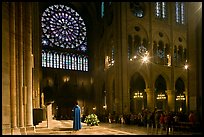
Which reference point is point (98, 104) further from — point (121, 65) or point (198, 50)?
point (198, 50)

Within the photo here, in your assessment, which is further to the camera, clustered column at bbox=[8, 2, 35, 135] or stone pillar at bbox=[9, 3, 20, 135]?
clustered column at bbox=[8, 2, 35, 135]

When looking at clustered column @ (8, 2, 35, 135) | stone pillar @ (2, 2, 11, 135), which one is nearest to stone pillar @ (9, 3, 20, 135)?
clustered column @ (8, 2, 35, 135)

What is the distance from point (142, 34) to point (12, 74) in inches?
1158

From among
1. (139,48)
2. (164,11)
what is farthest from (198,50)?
(164,11)

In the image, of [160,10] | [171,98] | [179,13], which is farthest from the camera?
[179,13]

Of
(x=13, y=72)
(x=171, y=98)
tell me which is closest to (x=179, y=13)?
(x=171, y=98)

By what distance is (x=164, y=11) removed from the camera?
4347 centimetres

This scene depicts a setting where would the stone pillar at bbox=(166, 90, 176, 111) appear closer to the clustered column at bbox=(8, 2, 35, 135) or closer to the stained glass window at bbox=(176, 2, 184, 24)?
the stained glass window at bbox=(176, 2, 184, 24)

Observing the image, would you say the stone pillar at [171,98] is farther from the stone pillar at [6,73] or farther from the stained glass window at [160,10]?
the stone pillar at [6,73]

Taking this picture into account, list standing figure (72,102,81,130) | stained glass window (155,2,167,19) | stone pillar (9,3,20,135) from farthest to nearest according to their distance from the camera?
1. stained glass window (155,2,167,19)
2. standing figure (72,102,81,130)
3. stone pillar (9,3,20,135)

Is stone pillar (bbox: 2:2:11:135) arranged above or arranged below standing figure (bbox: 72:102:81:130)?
above

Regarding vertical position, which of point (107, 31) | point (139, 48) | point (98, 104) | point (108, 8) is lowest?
point (98, 104)

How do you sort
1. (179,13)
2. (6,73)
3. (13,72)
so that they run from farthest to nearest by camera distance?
1. (179,13)
2. (13,72)
3. (6,73)

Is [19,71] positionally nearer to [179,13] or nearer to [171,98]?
[171,98]
